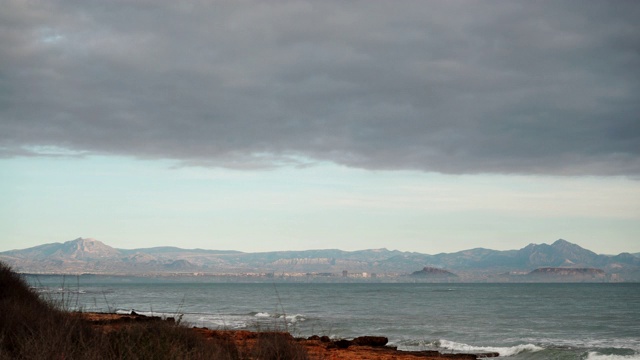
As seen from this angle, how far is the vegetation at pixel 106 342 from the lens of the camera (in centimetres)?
731

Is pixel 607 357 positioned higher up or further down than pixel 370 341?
further down

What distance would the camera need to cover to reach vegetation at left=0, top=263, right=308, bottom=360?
7.31m

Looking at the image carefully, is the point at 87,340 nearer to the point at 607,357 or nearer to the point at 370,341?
the point at 370,341

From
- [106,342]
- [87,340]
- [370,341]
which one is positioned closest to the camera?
[106,342]

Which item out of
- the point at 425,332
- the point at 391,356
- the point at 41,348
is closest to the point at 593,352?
the point at 425,332

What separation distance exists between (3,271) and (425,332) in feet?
75.3

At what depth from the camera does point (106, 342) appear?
27.1 feet

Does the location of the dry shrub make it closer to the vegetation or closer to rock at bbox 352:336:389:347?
the vegetation

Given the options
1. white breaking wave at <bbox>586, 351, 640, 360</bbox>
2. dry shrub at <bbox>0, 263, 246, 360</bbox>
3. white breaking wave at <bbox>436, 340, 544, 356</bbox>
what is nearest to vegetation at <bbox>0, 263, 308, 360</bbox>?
dry shrub at <bbox>0, 263, 246, 360</bbox>

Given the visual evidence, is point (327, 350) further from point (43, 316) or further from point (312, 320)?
point (312, 320)

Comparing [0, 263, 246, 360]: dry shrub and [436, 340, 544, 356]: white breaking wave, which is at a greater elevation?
[0, 263, 246, 360]: dry shrub

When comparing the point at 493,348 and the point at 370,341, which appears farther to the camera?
the point at 493,348

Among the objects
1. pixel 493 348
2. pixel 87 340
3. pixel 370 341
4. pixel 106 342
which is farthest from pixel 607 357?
pixel 106 342

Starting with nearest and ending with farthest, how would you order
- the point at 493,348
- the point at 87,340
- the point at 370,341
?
the point at 87,340, the point at 370,341, the point at 493,348
